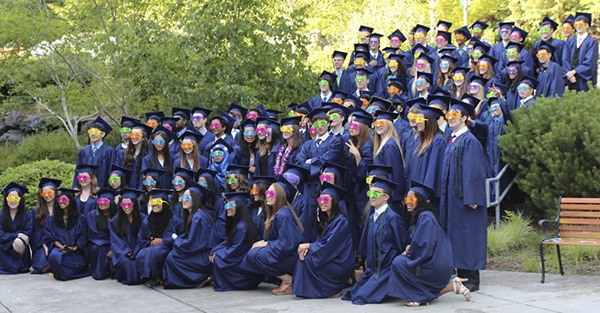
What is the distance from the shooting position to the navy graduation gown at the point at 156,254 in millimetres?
10406

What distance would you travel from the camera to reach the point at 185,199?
10.3m

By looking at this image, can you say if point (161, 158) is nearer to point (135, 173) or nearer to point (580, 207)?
point (135, 173)

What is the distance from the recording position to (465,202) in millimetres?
8906

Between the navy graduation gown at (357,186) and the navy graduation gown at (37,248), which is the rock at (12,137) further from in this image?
the navy graduation gown at (357,186)

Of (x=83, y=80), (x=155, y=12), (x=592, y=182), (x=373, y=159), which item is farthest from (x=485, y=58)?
(x=83, y=80)

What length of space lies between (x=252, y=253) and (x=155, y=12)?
10787mm

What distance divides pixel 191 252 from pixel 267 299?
4.85 feet

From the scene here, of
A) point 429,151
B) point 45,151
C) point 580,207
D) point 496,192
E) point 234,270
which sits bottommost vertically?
point 234,270

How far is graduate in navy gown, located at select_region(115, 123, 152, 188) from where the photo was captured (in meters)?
12.4

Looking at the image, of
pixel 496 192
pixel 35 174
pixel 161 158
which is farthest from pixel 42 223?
pixel 496 192

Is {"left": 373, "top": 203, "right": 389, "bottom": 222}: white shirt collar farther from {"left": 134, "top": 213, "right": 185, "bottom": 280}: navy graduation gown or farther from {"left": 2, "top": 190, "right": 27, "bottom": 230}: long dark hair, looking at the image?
{"left": 2, "top": 190, "right": 27, "bottom": 230}: long dark hair

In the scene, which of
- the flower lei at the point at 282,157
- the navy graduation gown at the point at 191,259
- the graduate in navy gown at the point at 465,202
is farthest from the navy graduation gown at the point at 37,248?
the graduate in navy gown at the point at 465,202

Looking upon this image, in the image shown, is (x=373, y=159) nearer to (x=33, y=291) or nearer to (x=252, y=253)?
(x=252, y=253)

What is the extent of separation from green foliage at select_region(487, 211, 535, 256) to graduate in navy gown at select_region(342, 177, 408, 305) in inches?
98.2
